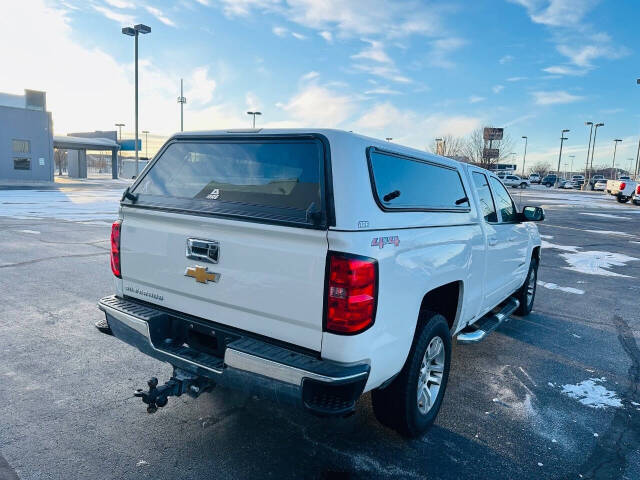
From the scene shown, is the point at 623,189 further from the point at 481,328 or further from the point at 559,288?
the point at 481,328

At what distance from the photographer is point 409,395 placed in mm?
2945

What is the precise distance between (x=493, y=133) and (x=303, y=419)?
6486 cm

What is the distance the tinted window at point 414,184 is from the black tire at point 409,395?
823mm

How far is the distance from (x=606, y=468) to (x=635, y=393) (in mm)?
1417

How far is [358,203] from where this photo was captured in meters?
2.46

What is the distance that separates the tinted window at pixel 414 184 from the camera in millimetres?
2813

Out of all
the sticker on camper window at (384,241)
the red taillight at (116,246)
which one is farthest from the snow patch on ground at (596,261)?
the red taillight at (116,246)

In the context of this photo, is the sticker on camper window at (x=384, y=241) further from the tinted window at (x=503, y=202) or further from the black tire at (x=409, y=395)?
the tinted window at (x=503, y=202)

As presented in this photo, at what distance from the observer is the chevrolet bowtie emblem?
2.79 meters


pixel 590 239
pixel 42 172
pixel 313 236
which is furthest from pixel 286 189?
pixel 42 172

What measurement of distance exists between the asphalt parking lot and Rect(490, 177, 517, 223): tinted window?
1413 mm

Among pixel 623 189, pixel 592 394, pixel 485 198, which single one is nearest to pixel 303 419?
pixel 592 394

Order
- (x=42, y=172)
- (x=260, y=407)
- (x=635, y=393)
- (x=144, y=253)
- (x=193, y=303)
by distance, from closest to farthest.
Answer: (x=193, y=303) → (x=144, y=253) → (x=260, y=407) → (x=635, y=393) → (x=42, y=172)

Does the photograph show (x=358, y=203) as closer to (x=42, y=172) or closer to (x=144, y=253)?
(x=144, y=253)
